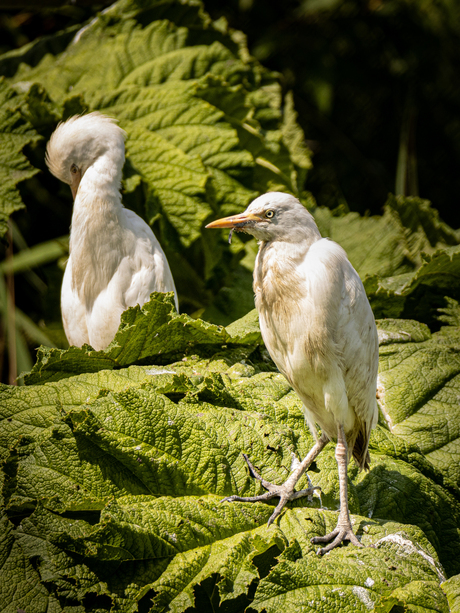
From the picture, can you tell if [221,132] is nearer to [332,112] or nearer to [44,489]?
[44,489]

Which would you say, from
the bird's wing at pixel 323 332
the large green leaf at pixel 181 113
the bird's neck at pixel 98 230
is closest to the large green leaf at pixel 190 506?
the bird's wing at pixel 323 332

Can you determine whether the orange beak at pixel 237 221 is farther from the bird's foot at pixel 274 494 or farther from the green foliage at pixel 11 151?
the green foliage at pixel 11 151

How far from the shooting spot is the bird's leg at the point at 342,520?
199 cm

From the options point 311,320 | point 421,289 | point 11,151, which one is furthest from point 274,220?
point 11,151

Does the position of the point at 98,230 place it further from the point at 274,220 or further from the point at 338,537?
the point at 338,537

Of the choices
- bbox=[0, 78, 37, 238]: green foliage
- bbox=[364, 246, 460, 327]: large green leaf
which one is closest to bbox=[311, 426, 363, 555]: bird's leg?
bbox=[364, 246, 460, 327]: large green leaf

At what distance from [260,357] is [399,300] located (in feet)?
3.18

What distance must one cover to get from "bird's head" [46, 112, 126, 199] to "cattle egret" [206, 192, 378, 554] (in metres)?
1.32

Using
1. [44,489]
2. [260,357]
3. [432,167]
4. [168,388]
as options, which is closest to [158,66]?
[260,357]

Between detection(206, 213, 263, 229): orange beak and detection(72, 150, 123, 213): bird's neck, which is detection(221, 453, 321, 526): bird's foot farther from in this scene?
detection(72, 150, 123, 213): bird's neck

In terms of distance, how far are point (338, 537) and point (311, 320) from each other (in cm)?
79

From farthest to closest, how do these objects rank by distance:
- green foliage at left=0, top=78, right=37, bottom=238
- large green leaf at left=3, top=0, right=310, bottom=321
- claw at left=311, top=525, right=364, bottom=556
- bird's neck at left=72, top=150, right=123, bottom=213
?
large green leaf at left=3, top=0, right=310, bottom=321 → green foliage at left=0, top=78, right=37, bottom=238 → bird's neck at left=72, top=150, right=123, bottom=213 → claw at left=311, top=525, right=364, bottom=556

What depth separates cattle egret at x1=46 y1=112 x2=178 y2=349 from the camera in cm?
305

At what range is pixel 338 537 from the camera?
6.61 feet
